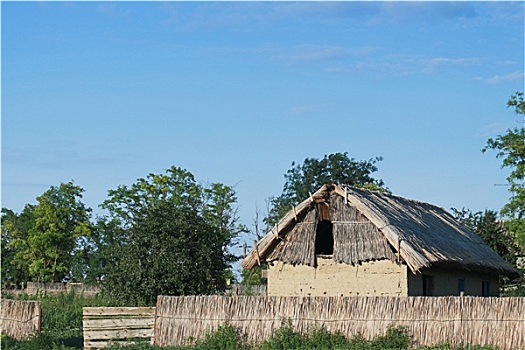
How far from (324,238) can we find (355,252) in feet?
8.04

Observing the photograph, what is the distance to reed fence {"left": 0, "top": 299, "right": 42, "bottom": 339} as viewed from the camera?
23.1 metres

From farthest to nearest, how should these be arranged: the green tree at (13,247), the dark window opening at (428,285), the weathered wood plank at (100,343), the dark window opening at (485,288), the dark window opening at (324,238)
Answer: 1. the green tree at (13,247)
2. the dark window opening at (485,288)
3. the dark window opening at (324,238)
4. the dark window opening at (428,285)
5. the weathered wood plank at (100,343)

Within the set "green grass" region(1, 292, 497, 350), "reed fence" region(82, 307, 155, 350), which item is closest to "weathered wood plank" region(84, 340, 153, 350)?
"reed fence" region(82, 307, 155, 350)

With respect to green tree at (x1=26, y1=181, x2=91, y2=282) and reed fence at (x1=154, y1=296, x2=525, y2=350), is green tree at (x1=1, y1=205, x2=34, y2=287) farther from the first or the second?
reed fence at (x1=154, y1=296, x2=525, y2=350)

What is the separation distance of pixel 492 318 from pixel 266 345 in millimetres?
5120

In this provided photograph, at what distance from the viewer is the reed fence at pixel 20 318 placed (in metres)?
23.1

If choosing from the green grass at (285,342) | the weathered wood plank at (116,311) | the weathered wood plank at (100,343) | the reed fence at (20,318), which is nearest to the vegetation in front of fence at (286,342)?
the green grass at (285,342)

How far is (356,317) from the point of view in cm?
2048

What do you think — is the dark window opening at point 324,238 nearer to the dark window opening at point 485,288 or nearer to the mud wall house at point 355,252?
the mud wall house at point 355,252

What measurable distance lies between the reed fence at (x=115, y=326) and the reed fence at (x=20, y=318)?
1.97 metres

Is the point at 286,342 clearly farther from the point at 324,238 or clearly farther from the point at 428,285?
the point at 324,238

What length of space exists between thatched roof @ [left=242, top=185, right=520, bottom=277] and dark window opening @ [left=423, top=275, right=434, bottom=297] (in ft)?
2.14

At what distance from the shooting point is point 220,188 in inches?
2288

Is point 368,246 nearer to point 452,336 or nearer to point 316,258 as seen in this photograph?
point 316,258
